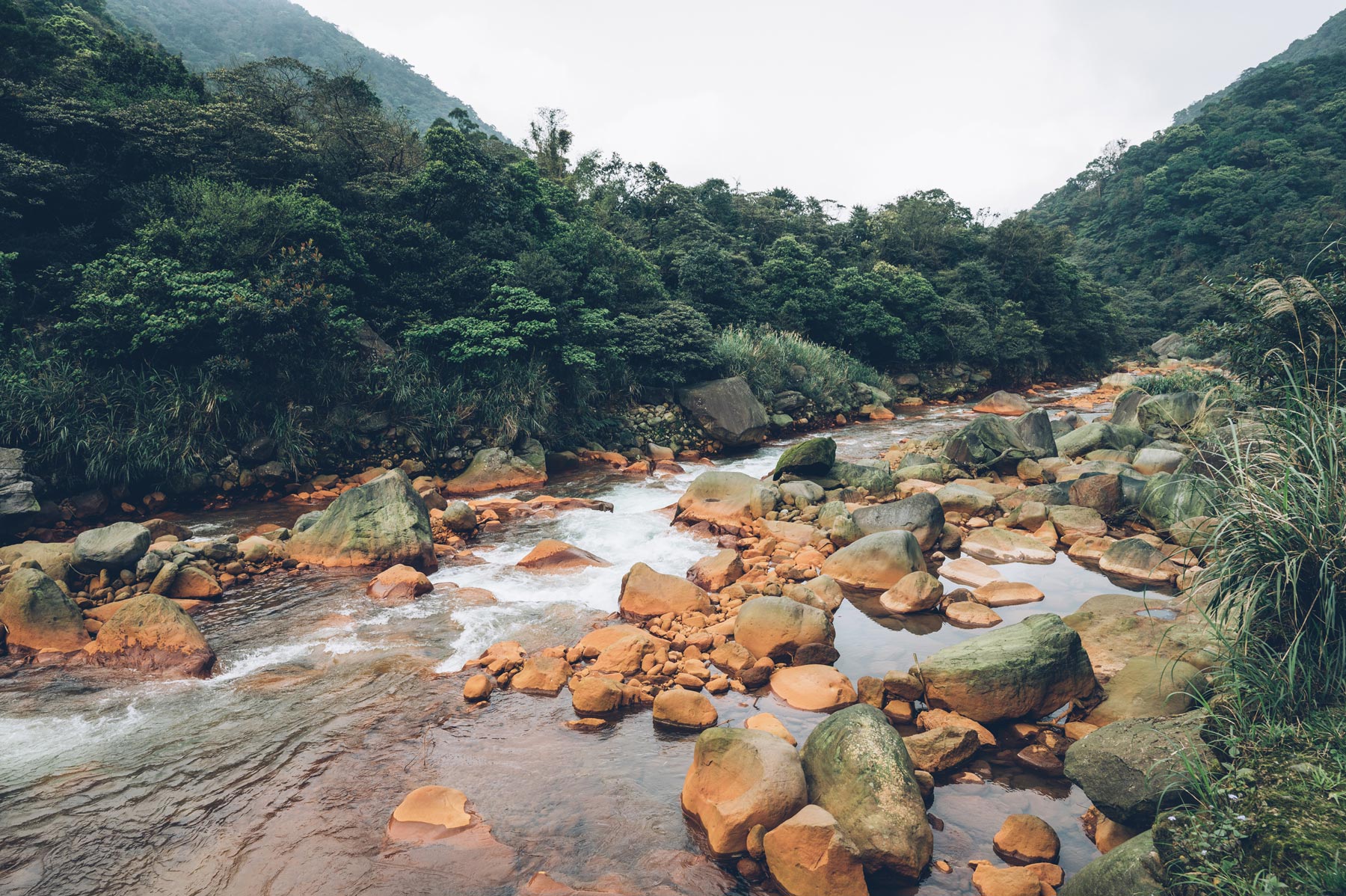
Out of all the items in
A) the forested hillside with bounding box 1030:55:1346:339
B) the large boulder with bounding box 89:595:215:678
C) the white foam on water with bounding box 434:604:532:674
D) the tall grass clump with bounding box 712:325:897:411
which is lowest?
the white foam on water with bounding box 434:604:532:674

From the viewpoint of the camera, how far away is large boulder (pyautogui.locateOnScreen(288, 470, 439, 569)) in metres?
8.91

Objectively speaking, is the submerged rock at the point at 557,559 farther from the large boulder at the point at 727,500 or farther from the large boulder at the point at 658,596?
the large boulder at the point at 727,500

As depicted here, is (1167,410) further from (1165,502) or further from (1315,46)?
(1315,46)

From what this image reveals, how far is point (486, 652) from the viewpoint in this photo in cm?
635

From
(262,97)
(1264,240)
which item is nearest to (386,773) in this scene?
(262,97)

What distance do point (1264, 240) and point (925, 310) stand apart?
30.7 m

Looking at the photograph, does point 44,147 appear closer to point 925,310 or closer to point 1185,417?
point 1185,417

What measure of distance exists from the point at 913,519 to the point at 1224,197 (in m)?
54.8

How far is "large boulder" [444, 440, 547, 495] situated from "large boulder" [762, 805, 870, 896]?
11.3m

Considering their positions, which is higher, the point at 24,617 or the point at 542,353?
the point at 542,353

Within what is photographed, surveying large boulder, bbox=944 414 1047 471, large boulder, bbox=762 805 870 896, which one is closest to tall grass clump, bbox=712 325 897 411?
large boulder, bbox=944 414 1047 471

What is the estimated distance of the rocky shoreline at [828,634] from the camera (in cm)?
382

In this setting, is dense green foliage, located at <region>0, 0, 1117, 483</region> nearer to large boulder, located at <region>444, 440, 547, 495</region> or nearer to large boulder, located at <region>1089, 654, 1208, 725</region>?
large boulder, located at <region>444, 440, 547, 495</region>

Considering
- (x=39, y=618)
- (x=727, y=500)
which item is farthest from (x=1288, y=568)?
(x=39, y=618)
